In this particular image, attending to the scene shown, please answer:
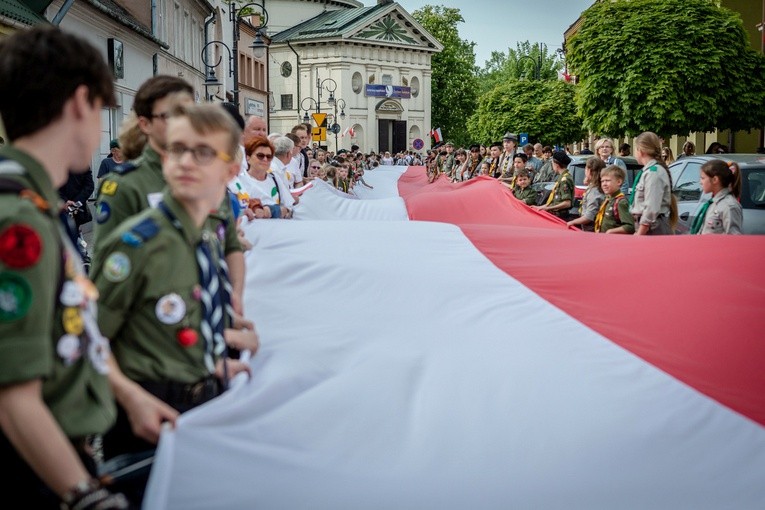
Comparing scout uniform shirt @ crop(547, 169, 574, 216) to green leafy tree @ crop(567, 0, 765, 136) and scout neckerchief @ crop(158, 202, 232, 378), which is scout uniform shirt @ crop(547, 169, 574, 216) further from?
green leafy tree @ crop(567, 0, 765, 136)

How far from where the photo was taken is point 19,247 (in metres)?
1.86

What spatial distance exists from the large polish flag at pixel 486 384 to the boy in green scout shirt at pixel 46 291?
1.46ft

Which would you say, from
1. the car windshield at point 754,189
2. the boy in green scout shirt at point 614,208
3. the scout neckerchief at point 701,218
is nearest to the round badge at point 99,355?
the boy in green scout shirt at point 614,208

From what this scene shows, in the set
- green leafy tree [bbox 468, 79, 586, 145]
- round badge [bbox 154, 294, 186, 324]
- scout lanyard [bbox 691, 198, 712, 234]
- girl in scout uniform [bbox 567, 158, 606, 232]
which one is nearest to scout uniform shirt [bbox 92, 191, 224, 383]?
round badge [bbox 154, 294, 186, 324]

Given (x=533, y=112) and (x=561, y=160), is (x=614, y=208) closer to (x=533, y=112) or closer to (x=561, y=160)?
(x=561, y=160)

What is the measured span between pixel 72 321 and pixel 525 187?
12.5 m

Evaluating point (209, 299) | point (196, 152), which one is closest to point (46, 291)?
point (209, 299)

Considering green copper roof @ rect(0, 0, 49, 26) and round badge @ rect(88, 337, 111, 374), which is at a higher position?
green copper roof @ rect(0, 0, 49, 26)

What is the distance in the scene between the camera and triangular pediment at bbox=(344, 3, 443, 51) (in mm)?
89438

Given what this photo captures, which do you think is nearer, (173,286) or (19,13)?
(173,286)

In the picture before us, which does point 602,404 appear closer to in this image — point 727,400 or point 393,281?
point 727,400

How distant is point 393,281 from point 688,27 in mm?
24710

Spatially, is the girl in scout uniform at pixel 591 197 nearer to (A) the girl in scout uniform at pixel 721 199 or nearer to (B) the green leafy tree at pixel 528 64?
(A) the girl in scout uniform at pixel 721 199

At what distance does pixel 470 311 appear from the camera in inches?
200
